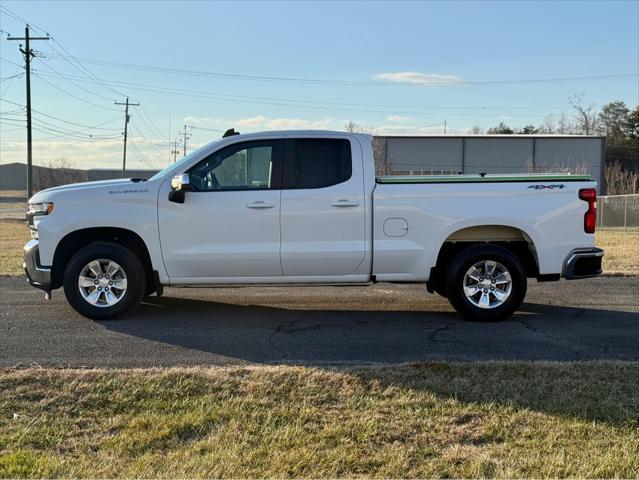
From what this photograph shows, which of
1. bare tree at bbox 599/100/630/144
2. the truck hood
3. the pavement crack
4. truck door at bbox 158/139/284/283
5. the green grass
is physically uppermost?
bare tree at bbox 599/100/630/144

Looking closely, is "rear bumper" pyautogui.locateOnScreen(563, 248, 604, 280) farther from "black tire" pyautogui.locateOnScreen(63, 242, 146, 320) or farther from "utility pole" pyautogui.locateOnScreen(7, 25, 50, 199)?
"utility pole" pyautogui.locateOnScreen(7, 25, 50, 199)

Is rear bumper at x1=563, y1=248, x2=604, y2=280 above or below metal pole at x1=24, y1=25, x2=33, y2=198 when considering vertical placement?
below

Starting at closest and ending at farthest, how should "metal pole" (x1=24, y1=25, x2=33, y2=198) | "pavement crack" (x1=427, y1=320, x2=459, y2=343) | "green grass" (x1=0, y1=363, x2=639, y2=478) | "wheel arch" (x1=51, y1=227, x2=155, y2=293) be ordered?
"green grass" (x1=0, y1=363, x2=639, y2=478) < "pavement crack" (x1=427, y1=320, x2=459, y2=343) < "wheel arch" (x1=51, y1=227, x2=155, y2=293) < "metal pole" (x1=24, y1=25, x2=33, y2=198)

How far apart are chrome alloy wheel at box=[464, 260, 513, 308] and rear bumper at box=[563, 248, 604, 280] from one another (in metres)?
0.67

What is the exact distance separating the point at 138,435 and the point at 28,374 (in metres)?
1.61

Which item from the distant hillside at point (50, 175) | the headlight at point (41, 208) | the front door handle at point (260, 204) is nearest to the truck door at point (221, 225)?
the front door handle at point (260, 204)

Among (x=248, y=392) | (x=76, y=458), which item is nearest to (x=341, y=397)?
(x=248, y=392)

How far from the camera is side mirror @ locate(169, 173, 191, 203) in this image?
6.91 meters

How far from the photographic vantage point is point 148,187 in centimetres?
717

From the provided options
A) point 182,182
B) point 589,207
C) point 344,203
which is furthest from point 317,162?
point 589,207

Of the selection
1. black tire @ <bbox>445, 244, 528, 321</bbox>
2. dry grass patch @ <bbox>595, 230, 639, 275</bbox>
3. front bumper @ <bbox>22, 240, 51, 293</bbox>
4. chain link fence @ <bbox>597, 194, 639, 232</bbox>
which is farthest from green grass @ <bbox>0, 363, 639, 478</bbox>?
chain link fence @ <bbox>597, 194, 639, 232</bbox>

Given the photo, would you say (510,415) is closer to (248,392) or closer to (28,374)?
(248,392)

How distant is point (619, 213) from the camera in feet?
98.8

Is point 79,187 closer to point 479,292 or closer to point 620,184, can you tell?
point 479,292
